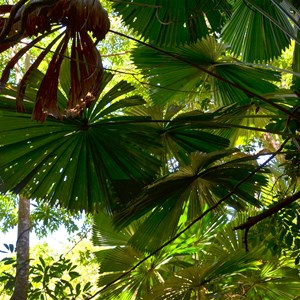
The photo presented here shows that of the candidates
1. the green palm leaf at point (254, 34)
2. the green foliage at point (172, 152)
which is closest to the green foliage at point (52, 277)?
the green foliage at point (172, 152)

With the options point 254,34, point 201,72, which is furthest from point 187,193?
point 254,34

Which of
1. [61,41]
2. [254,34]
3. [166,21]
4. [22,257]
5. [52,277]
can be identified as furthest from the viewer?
[22,257]

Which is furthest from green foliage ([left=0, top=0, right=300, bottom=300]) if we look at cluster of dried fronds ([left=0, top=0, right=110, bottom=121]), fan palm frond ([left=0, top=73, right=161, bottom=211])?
cluster of dried fronds ([left=0, top=0, right=110, bottom=121])

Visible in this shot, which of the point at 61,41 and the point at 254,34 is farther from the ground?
the point at 254,34

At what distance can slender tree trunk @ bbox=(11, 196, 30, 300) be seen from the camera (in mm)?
2912

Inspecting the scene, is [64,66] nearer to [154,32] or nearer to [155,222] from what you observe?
[154,32]

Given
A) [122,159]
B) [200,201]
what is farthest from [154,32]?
[200,201]

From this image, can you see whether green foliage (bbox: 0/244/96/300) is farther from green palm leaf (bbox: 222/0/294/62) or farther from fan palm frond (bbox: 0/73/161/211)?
green palm leaf (bbox: 222/0/294/62)

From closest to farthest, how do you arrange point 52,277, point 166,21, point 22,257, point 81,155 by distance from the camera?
point 81,155
point 166,21
point 52,277
point 22,257

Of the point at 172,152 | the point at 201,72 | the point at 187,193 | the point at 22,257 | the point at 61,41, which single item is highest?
the point at 201,72

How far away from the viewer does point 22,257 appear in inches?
128

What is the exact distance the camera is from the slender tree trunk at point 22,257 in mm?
2912

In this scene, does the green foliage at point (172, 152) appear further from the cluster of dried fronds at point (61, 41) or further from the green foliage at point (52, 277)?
the cluster of dried fronds at point (61, 41)

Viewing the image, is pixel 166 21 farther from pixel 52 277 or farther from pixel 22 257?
pixel 22 257
